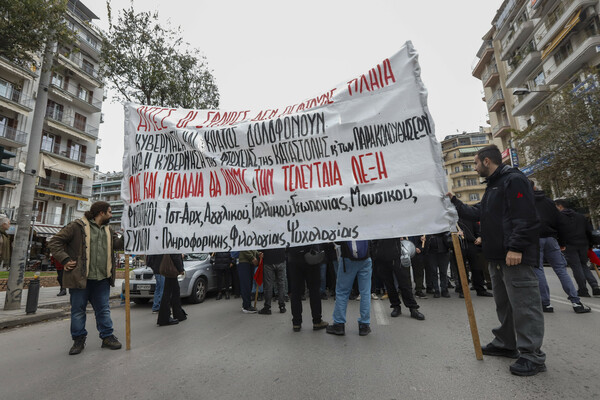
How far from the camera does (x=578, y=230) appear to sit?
19.6 ft

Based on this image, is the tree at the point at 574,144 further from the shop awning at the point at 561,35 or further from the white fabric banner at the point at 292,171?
the white fabric banner at the point at 292,171

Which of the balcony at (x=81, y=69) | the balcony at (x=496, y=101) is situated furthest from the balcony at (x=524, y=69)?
the balcony at (x=81, y=69)

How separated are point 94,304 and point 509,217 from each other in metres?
4.91

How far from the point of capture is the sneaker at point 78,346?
157 inches

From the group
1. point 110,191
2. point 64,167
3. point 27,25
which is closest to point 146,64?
point 27,25

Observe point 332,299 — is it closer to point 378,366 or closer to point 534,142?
point 378,366

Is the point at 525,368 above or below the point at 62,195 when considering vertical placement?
below

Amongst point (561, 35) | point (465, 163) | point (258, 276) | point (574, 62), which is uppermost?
point (465, 163)

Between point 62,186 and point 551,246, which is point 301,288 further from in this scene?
point 62,186

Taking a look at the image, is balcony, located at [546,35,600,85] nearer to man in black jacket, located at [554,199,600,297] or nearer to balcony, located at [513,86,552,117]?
balcony, located at [513,86,552,117]

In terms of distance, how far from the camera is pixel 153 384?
2896 mm

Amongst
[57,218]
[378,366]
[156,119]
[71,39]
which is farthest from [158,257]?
[57,218]

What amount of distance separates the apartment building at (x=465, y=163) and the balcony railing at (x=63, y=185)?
5829 centimetres

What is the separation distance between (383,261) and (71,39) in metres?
9.05
